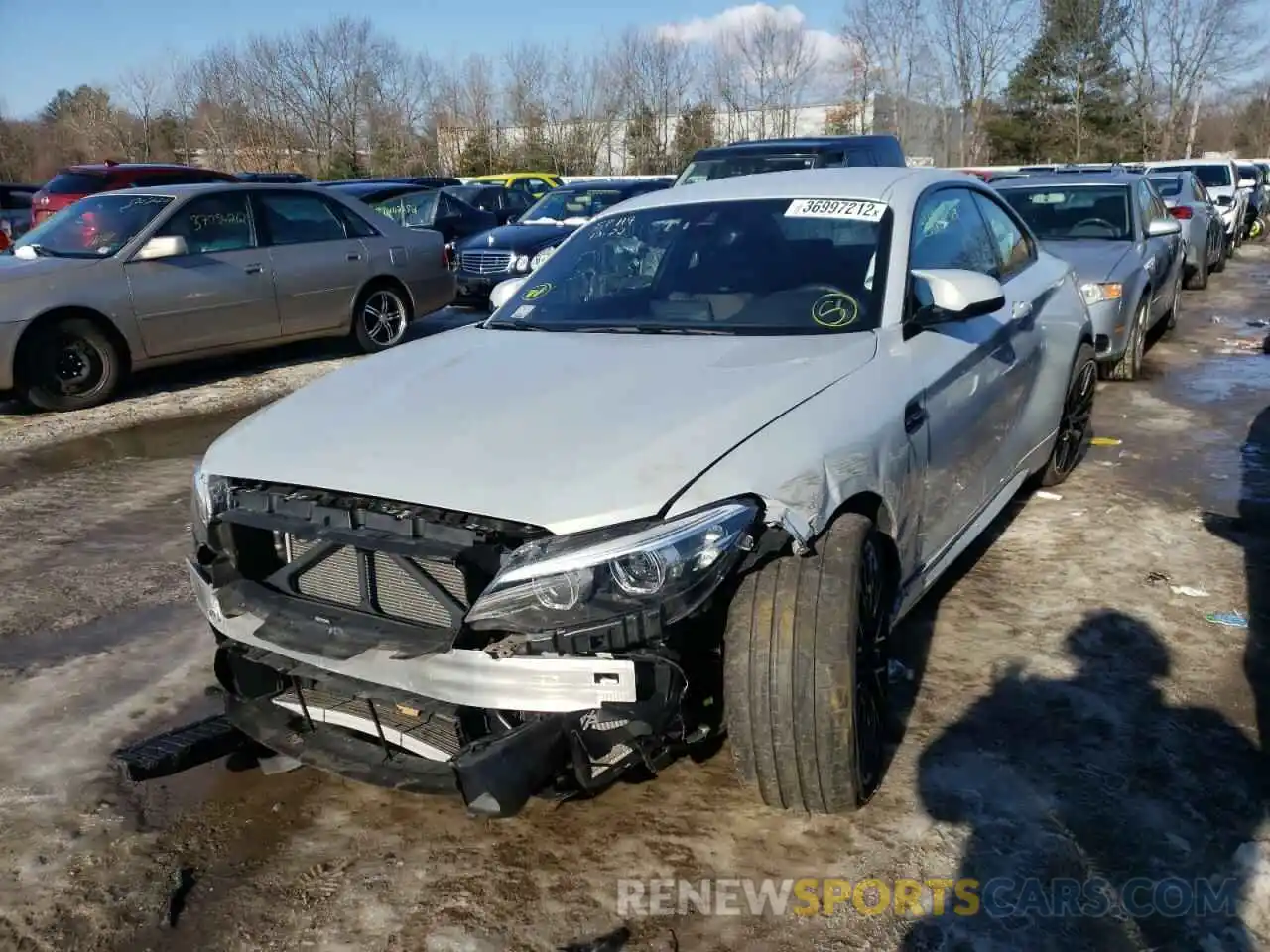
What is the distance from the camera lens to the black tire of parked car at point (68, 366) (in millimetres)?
7980

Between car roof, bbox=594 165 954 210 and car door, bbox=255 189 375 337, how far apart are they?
559 centimetres

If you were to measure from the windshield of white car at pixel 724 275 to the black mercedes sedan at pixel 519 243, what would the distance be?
7.72 meters

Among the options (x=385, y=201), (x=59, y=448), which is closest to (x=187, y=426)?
(x=59, y=448)

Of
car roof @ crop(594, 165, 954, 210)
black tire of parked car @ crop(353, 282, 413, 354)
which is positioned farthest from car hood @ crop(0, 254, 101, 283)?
car roof @ crop(594, 165, 954, 210)

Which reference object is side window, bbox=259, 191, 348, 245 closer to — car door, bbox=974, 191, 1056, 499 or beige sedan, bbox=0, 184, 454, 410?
beige sedan, bbox=0, 184, 454, 410

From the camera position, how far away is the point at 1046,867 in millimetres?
2699

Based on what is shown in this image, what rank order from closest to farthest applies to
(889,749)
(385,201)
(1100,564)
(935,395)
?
(889,749), (935,395), (1100,564), (385,201)

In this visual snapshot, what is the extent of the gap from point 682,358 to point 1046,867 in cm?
172

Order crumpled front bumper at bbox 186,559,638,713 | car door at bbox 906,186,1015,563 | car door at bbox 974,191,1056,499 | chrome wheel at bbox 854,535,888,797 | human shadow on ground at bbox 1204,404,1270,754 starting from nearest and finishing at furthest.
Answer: crumpled front bumper at bbox 186,559,638,713, chrome wheel at bbox 854,535,888,797, car door at bbox 906,186,1015,563, human shadow on ground at bbox 1204,404,1270,754, car door at bbox 974,191,1056,499

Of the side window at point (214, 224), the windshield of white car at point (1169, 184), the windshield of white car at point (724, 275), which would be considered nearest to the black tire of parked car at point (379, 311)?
the side window at point (214, 224)

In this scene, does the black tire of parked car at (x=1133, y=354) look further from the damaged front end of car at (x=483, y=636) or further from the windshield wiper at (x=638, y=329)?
the damaged front end of car at (x=483, y=636)

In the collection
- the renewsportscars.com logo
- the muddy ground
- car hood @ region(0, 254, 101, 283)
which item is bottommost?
the renewsportscars.com logo

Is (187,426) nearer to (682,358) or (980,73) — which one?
(682,358)

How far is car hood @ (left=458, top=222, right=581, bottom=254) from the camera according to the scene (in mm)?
12797
